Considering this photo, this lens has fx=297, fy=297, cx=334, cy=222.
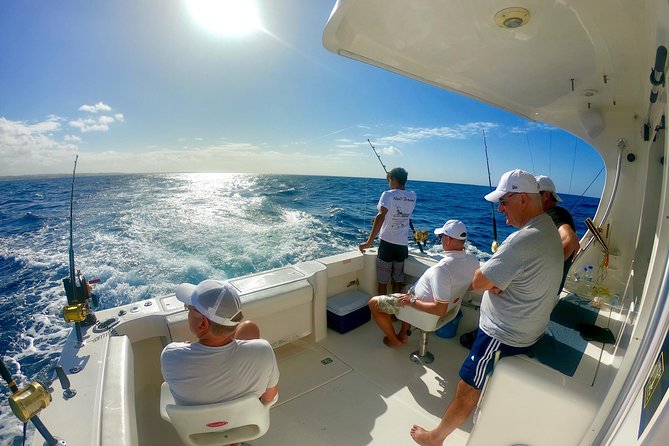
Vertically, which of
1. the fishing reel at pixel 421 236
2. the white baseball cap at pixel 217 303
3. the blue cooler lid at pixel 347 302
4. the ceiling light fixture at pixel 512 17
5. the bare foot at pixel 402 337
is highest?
the ceiling light fixture at pixel 512 17

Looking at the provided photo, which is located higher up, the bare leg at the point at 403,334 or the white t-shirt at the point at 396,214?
the white t-shirt at the point at 396,214

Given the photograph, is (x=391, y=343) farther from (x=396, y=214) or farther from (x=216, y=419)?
(x=216, y=419)

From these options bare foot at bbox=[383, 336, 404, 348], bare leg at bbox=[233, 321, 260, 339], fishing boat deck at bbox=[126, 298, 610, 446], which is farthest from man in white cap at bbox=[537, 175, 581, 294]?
bare leg at bbox=[233, 321, 260, 339]

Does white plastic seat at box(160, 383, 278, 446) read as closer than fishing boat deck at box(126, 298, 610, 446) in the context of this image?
Yes

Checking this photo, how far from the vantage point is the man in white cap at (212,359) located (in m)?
0.95

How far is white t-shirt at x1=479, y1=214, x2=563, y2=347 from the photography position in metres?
1.12

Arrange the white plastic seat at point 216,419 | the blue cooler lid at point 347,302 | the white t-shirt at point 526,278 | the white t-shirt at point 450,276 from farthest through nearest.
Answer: the blue cooler lid at point 347,302 → the white t-shirt at point 450,276 → the white t-shirt at point 526,278 → the white plastic seat at point 216,419

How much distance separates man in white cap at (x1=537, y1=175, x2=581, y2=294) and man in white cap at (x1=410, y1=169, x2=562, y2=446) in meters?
0.45

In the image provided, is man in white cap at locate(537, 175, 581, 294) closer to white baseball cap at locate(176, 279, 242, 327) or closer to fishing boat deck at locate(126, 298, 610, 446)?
fishing boat deck at locate(126, 298, 610, 446)

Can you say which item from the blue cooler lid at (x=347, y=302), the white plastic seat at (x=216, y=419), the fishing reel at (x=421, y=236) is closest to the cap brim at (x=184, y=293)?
the white plastic seat at (x=216, y=419)

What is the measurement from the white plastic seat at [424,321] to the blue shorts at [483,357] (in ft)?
1.55

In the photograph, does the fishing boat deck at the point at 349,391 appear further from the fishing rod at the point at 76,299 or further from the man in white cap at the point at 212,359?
the man in white cap at the point at 212,359

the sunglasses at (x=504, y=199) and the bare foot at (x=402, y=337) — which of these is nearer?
the sunglasses at (x=504, y=199)

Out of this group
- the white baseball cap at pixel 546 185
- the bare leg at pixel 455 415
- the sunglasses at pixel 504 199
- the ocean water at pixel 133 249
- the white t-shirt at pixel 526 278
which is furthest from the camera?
the ocean water at pixel 133 249
